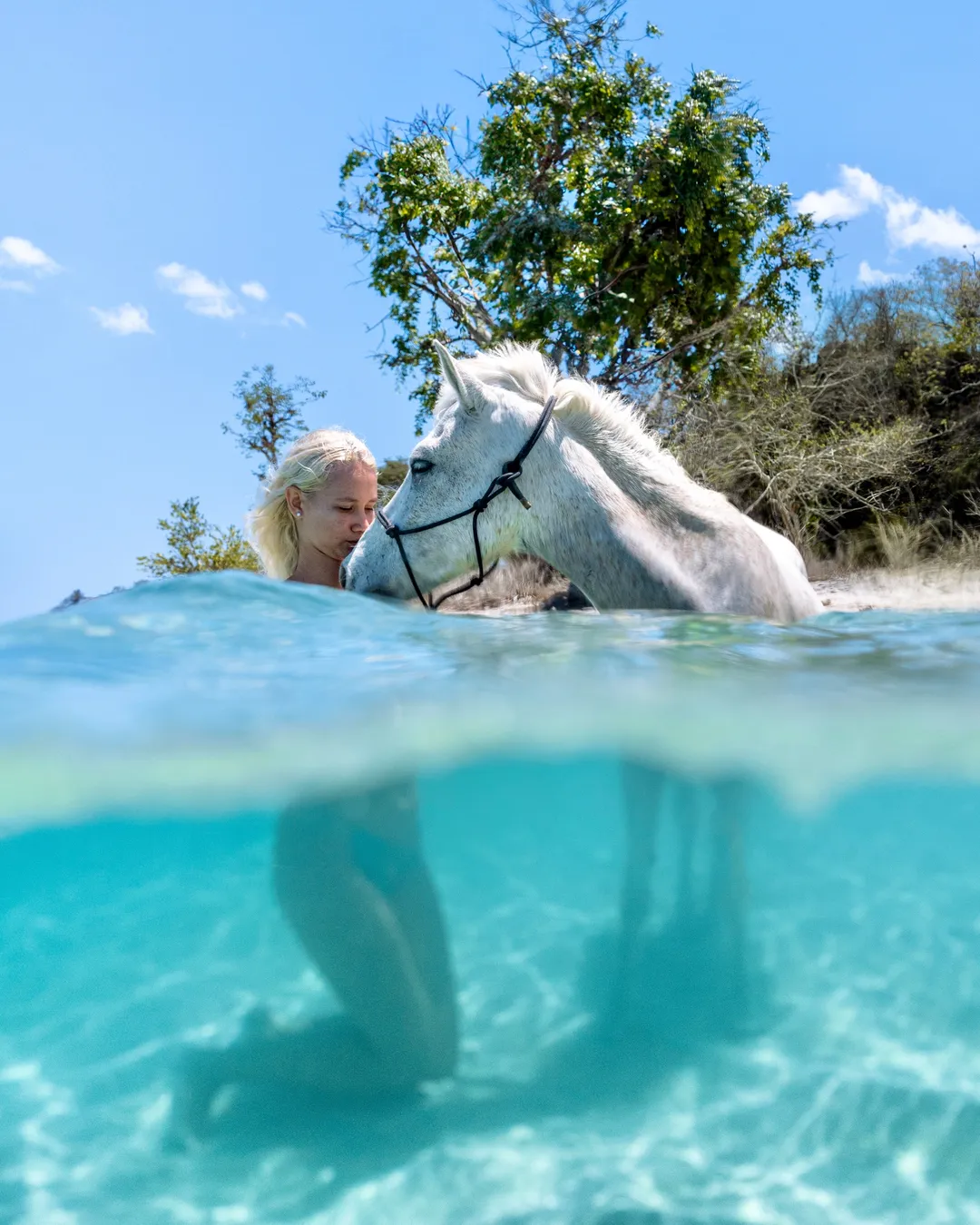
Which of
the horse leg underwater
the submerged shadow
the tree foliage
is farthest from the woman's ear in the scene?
the tree foliage

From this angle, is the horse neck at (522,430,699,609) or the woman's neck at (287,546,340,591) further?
the woman's neck at (287,546,340,591)

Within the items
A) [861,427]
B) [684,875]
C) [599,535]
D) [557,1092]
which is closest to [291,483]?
[599,535]

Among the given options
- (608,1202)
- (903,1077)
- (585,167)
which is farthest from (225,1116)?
(585,167)

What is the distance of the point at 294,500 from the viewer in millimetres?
5457

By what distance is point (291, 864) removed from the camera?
21.1 feet

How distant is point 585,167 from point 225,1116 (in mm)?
14575

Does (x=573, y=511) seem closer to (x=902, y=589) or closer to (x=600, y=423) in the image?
(x=600, y=423)

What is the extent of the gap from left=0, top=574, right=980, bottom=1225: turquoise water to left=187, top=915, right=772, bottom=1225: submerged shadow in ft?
0.06

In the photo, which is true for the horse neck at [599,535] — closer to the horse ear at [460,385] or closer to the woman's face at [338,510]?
the horse ear at [460,385]

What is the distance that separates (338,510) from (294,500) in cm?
26

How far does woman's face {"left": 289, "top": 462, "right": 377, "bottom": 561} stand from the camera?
17.5 ft

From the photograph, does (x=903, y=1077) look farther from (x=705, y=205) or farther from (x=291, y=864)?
(x=705, y=205)

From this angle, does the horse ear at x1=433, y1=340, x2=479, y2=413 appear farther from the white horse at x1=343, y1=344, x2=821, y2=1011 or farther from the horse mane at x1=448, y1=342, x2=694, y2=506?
the horse mane at x1=448, y1=342, x2=694, y2=506

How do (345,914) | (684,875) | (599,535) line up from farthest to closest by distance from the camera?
(684,875), (345,914), (599,535)
